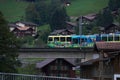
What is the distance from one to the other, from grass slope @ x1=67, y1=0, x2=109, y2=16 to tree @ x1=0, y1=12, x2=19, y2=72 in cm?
14407

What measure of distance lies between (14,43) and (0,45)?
2239 mm

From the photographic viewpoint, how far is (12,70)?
1358 inches

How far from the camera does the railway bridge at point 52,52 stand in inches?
2090

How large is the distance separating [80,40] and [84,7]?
127 m

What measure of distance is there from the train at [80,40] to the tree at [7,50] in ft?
66.3

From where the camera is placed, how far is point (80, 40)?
61.9 meters

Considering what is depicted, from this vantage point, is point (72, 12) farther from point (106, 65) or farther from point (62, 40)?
point (106, 65)

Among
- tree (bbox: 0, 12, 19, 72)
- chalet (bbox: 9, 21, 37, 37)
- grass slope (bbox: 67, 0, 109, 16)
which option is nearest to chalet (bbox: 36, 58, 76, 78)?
tree (bbox: 0, 12, 19, 72)

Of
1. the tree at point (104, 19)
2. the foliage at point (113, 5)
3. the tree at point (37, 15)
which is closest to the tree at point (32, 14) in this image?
the tree at point (37, 15)

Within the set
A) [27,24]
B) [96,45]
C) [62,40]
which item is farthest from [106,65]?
[27,24]

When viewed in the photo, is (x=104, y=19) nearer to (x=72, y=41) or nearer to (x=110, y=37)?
(x=72, y=41)

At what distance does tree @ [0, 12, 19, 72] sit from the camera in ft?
114

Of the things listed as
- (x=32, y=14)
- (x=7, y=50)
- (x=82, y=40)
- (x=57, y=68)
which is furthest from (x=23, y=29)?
(x=7, y=50)

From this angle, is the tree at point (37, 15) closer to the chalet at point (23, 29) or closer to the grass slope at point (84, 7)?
the grass slope at point (84, 7)
